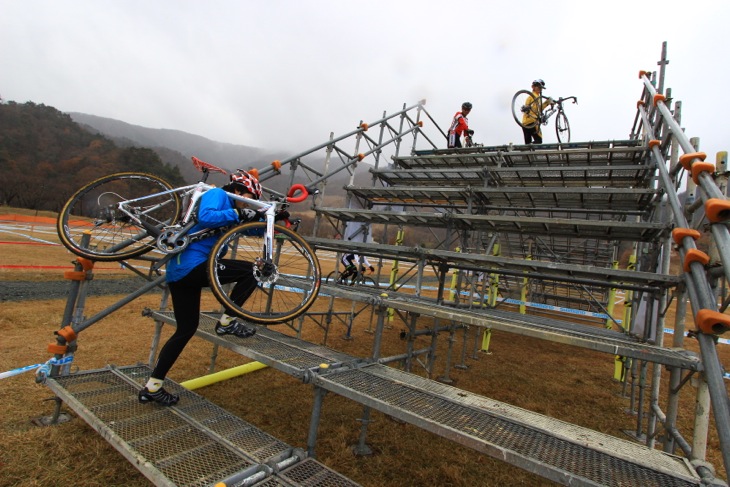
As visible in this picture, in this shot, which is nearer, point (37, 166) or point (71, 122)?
point (37, 166)

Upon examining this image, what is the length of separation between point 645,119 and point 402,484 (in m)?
6.64

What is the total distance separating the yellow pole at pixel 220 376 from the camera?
479 cm

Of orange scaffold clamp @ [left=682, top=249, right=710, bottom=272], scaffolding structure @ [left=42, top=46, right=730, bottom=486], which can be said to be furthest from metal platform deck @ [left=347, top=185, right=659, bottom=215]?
orange scaffold clamp @ [left=682, top=249, right=710, bottom=272]

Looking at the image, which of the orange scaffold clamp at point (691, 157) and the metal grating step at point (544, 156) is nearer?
the orange scaffold clamp at point (691, 157)

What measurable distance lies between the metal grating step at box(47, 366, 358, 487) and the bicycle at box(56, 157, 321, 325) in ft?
3.30

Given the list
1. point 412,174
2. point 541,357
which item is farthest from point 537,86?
point 541,357

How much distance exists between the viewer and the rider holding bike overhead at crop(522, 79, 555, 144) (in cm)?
1011

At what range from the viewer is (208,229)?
3.65 meters

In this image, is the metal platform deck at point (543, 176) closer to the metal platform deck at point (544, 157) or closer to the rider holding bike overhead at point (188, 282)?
the metal platform deck at point (544, 157)

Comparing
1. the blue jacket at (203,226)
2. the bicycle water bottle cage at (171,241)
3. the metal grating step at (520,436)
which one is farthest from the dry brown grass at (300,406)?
the bicycle water bottle cage at (171,241)

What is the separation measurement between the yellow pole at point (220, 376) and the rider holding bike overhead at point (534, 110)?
367 inches

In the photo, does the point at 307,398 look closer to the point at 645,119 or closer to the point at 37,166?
the point at 645,119

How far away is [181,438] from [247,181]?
2.56 metres

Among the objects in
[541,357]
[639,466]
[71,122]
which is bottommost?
[541,357]
